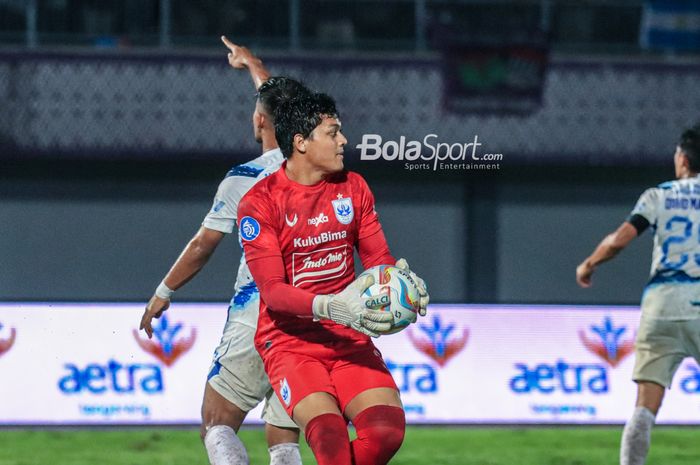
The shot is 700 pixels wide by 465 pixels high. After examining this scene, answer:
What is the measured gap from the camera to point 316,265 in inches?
194

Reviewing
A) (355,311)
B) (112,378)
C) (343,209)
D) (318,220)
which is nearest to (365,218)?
(343,209)

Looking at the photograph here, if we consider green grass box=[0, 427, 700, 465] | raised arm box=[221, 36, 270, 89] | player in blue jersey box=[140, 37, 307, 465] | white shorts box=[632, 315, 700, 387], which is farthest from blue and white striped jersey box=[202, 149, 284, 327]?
green grass box=[0, 427, 700, 465]

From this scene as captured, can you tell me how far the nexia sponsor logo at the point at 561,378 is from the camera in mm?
9938

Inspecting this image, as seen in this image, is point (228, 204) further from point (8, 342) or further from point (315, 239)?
point (8, 342)

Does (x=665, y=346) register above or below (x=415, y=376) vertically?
above

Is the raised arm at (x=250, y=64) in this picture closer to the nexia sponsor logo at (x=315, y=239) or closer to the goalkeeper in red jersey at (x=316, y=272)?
the goalkeeper in red jersey at (x=316, y=272)

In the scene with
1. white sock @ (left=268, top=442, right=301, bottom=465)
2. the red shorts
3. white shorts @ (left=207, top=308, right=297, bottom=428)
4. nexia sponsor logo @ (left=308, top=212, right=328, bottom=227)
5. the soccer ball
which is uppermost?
nexia sponsor logo @ (left=308, top=212, right=328, bottom=227)

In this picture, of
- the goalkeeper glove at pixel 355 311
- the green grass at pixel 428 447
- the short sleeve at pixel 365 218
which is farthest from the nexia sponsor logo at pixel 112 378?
the goalkeeper glove at pixel 355 311

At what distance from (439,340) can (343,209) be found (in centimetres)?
520

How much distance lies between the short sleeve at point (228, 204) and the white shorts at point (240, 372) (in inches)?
17.1

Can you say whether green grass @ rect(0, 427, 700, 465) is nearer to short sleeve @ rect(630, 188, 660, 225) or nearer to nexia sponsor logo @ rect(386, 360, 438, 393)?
nexia sponsor logo @ rect(386, 360, 438, 393)

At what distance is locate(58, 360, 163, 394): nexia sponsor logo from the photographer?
31.6ft

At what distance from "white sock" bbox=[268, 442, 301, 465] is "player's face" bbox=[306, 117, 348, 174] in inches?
51.6

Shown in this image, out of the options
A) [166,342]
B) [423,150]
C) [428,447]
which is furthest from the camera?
[423,150]
